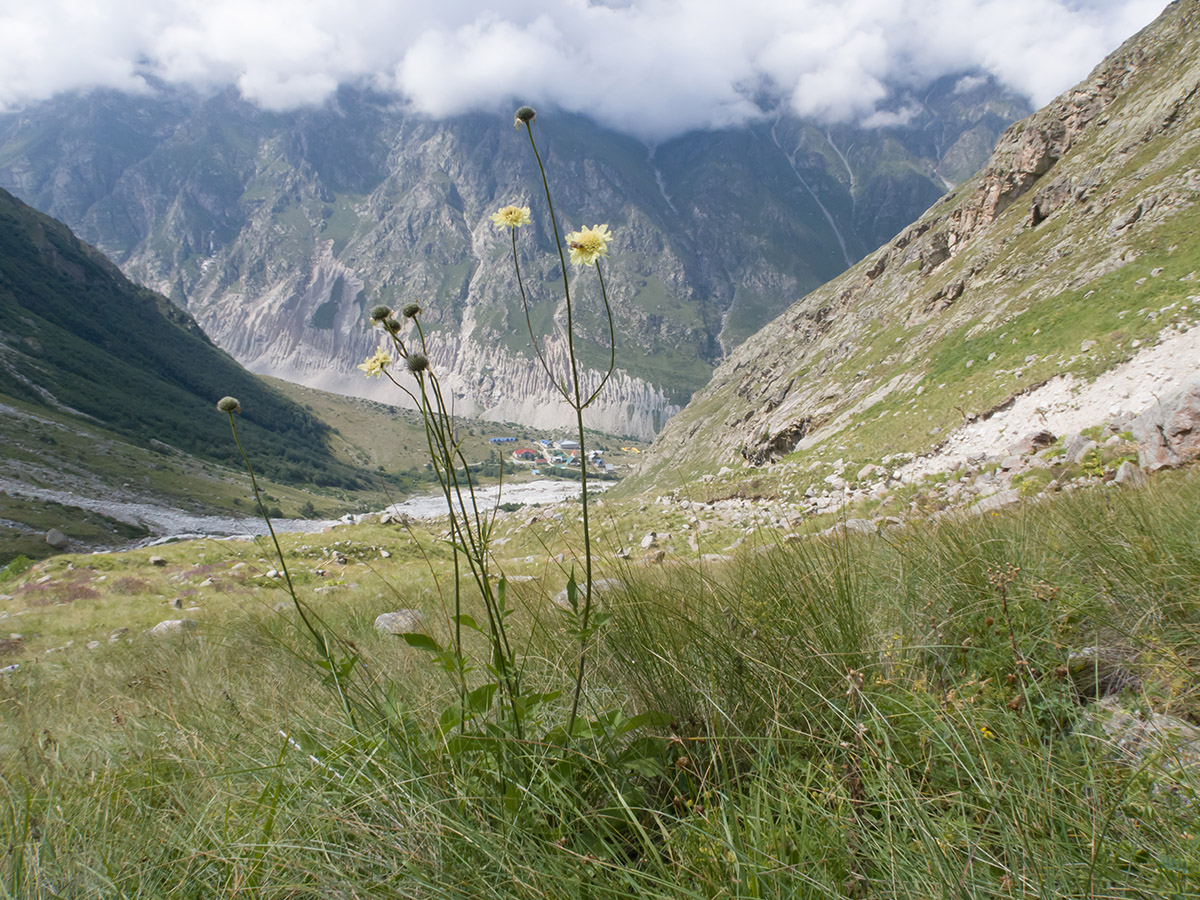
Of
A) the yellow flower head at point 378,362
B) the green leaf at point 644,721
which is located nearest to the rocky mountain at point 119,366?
the yellow flower head at point 378,362

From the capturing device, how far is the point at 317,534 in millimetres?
23406

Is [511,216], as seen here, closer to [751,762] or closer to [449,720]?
[449,720]

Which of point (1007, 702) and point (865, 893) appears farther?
point (1007, 702)

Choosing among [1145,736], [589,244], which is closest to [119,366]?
[589,244]

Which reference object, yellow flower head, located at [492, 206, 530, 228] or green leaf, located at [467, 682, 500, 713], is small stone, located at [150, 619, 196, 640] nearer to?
green leaf, located at [467, 682, 500, 713]

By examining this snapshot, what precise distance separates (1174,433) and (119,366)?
143961mm

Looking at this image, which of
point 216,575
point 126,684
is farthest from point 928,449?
point 216,575

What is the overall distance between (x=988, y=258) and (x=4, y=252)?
16828cm

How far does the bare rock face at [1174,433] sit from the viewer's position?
6.57m

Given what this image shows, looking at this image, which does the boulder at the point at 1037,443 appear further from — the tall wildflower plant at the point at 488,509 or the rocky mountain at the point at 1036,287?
the tall wildflower plant at the point at 488,509

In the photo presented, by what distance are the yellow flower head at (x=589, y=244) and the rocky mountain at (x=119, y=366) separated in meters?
92.5

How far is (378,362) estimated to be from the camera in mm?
2582

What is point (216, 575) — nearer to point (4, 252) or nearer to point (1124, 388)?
point (1124, 388)

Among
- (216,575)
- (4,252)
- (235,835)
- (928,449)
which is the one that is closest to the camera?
(235,835)
